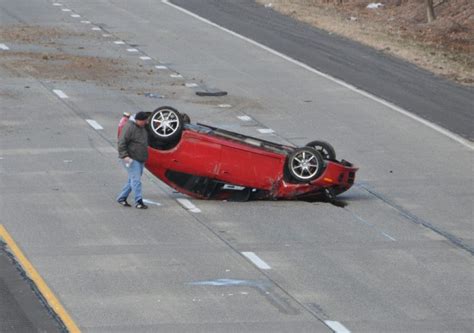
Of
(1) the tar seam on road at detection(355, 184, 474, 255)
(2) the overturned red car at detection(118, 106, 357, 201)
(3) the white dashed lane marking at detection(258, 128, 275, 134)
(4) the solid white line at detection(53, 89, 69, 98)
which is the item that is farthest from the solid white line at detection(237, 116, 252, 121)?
(2) the overturned red car at detection(118, 106, 357, 201)

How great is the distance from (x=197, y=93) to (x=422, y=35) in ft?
42.3

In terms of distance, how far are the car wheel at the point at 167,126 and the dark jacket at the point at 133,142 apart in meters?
0.55

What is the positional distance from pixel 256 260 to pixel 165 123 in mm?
3784

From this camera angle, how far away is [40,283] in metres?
15.5

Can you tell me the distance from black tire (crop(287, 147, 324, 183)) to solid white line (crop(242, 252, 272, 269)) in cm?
301

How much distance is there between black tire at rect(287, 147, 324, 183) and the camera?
19.8m

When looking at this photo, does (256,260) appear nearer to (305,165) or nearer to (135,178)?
(135,178)

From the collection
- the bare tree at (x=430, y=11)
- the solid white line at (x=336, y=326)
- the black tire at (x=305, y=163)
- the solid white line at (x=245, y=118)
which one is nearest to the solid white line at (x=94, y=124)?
the solid white line at (x=245, y=118)

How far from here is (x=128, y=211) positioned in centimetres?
1933

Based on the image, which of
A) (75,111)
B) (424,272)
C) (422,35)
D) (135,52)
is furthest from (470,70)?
(424,272)

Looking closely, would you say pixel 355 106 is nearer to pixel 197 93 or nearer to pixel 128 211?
pixel 197 93

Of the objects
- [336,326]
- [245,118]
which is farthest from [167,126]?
[245,118]

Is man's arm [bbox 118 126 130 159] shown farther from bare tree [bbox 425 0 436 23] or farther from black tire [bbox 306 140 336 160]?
bare tree [bbox 425 0 436 23]

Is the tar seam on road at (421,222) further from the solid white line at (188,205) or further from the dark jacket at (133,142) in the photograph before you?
the dark jacket at (133,142)
